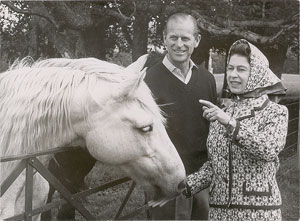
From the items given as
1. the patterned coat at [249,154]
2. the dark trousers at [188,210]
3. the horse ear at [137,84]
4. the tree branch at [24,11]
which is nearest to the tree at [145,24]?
the tree branch at [24,11]

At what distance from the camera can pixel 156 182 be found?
159 centimetres

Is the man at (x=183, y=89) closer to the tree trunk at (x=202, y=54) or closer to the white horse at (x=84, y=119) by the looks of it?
the white horse at (x=84, y=119)

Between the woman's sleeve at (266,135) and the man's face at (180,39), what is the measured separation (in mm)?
603

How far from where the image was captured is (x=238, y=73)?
1430 mm

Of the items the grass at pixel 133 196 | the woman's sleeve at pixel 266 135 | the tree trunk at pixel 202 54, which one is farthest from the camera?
the grass at pixel 133 196

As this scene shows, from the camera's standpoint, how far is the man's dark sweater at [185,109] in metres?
1.86

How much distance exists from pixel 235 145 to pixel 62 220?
162 centimetres

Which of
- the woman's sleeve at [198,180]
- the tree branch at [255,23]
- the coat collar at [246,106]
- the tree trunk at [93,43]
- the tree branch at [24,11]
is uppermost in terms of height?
the tree branch at [24,11]

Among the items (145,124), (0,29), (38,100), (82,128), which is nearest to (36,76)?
(38,100)

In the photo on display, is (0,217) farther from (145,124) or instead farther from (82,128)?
(145,124)

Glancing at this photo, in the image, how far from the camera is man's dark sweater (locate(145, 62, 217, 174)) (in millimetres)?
1861

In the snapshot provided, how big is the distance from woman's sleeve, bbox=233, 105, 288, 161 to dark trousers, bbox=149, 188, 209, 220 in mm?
791

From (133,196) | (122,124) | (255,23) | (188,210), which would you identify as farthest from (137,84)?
(133,196)

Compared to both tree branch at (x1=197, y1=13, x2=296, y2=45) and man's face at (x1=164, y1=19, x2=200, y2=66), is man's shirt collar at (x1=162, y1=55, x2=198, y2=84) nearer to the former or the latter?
man's face at (x1=164, y1=19, x2=200, y2=66)
